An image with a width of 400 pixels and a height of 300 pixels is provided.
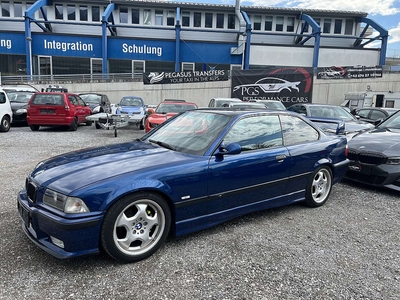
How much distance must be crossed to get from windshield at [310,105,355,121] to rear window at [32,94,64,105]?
9069mm

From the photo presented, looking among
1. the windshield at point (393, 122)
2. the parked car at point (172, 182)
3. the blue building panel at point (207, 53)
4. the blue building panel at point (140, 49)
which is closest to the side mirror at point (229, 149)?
the parked car at point (172, 182)

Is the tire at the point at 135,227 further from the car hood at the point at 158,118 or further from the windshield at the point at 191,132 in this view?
the car hood at the point at 158,118

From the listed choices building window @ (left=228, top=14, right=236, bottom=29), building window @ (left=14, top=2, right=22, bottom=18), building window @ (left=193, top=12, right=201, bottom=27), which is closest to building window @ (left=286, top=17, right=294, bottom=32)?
building window @ (left=228, top=14, right=236, bottom=29)

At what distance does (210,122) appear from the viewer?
12.3 feet

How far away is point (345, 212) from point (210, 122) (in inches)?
91.0

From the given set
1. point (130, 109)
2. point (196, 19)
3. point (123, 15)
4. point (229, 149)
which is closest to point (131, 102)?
point (130, 109)

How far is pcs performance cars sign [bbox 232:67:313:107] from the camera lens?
22828mm

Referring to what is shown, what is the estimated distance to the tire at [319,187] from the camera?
14.0ft

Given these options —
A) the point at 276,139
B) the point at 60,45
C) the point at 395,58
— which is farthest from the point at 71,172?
the point at 395,58

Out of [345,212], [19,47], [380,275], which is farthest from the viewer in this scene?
[19,47]

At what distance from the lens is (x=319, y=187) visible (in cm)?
441

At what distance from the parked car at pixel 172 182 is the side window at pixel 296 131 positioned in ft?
0.06

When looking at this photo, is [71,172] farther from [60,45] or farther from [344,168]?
[60,45]

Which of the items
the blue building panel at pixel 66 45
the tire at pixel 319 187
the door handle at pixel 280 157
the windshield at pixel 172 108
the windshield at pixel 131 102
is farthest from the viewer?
the blue building panel at pixel 66 45
